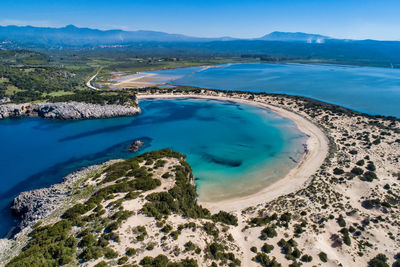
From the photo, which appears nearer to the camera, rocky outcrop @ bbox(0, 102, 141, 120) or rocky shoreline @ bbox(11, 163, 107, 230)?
rocky shoreline @ bbox(11, 163, 107, 230)

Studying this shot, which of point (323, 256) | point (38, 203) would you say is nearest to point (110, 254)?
point (38, 203)

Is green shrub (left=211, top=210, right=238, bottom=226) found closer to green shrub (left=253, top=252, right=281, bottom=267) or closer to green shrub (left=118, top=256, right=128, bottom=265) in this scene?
green shrub (left=253, top=252, right=281, bottom=267)

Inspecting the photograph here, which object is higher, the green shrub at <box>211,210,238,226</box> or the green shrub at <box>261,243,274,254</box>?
the green shrub at <box>261,243,274,254</box>

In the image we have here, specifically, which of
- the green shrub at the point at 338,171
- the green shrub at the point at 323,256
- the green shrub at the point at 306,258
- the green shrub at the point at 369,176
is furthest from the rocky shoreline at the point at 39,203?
the green shrub at the point at 369,176

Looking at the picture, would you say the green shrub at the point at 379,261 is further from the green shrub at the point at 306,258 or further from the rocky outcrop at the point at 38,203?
the rocky outcrop at the point at 38,203

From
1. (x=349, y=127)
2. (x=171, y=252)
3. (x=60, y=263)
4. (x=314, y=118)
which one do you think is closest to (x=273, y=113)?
(x=314, y=118)

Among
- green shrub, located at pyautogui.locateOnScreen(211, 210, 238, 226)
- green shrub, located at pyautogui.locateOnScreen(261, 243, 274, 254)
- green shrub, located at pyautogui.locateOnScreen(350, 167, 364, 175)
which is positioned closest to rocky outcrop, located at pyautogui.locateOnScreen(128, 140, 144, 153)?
green shrub, located at pyautogui.locateOnScreen(211, 210, 238, 226)

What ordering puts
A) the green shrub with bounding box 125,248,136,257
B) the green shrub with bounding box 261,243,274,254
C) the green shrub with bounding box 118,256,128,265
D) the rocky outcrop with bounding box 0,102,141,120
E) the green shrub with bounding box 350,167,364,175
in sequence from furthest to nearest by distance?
the rocky outcrop with bounding box 0,102,141,120 → the green shrub with bounding box 350,167,364,175 → the green shrub with bounding box 261,243,274,254 → the green shrub with bounding box 125,248,136,257 → the green shrub with bounding box 118,256,128,265
